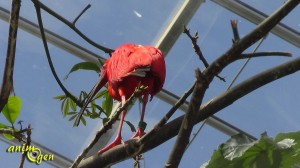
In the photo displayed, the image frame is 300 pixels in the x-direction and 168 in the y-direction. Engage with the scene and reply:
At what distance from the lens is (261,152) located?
0.85 m

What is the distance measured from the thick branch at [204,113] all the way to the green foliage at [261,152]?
0.05 metres

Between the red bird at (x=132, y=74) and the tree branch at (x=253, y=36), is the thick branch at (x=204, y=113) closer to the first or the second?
the tree branch at (x=253, y=36)

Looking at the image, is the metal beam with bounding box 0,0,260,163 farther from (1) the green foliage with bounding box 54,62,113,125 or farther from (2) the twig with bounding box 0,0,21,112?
(2) the twig with bounding box 0,0,21,112

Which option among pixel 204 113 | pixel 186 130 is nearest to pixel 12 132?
pixel 204 113

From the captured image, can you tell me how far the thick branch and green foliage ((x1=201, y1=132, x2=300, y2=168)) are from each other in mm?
51

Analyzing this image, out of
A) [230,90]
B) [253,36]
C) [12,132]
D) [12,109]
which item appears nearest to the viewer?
[253,36]

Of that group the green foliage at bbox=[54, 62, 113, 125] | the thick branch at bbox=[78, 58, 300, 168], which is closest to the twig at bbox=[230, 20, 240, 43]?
the thick branch at bbox=[78, 58, 300, 168]

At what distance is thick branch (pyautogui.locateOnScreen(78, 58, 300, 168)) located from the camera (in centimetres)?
75

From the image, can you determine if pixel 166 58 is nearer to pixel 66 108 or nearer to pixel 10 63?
pixel 66 108

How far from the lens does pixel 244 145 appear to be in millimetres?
788

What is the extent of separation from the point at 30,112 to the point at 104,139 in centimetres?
83

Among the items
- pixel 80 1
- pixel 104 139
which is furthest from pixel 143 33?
pixel 104 139

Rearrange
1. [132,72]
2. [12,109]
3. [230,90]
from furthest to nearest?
[132,72], [12,109], [230,90]

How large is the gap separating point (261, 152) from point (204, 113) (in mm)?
90
